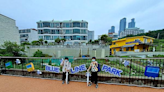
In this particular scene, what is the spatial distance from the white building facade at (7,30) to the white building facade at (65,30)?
18.7ft

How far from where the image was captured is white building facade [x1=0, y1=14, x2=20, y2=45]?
48.5 feet

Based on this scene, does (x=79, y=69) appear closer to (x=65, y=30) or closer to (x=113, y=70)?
(x=113, y=70)

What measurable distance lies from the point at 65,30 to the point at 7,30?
1402 cm

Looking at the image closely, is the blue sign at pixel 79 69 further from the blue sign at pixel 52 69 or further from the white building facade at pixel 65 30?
the white building facade at pixel 65 30

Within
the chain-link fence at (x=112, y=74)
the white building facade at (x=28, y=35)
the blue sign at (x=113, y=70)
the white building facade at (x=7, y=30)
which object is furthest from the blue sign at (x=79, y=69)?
the white building facade at (x=28, y=35)

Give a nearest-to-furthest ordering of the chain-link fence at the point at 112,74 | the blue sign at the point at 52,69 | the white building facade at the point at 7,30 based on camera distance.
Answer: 1. the chain-link fence at the point at 112,74
2. the blue sign at the point at 52,69
3. the white building facade at the point at 7,30

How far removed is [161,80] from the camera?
9.81ft

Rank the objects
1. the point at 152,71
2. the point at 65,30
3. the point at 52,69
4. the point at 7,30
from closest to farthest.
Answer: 1. the point at 152,71
2. the point at 52,69
3. the point at 7,30
4. the point at 65,30

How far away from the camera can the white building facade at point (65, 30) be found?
21281 mm

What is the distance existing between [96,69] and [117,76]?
1180 millimetres

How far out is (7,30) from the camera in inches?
628

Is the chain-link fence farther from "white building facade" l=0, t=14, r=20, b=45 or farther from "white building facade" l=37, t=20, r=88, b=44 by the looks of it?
"white building facade" l=37, t=20, r=88, b=44

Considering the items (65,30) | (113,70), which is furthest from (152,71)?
(65,30)

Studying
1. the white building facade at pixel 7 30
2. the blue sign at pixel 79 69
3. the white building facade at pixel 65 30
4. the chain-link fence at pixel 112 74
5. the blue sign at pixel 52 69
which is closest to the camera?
the chain-link fence at pixel 112 74
